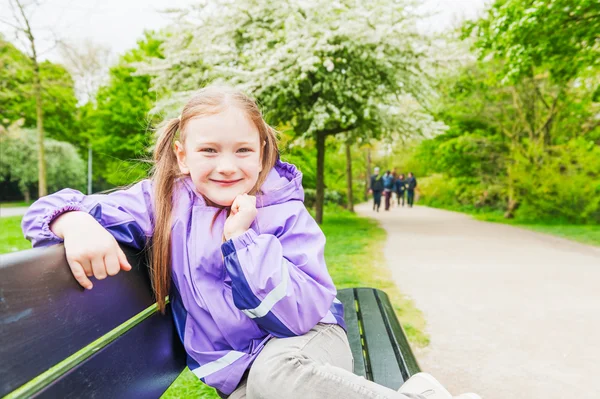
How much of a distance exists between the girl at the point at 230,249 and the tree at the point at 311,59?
8.16m

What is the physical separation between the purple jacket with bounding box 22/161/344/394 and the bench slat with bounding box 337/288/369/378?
1.05 ft

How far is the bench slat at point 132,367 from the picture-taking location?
Answer: 4.02 feet

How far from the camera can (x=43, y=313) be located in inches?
42.8

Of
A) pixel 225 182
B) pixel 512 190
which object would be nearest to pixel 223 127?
pixel 225 182

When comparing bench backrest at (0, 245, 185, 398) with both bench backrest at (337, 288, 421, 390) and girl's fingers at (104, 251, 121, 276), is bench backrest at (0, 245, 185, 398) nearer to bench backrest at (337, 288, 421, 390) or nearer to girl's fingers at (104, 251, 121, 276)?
girl's fingers at (104, 251, 121, 276)

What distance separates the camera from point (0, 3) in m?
13.9

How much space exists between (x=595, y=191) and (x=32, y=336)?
48.2ft

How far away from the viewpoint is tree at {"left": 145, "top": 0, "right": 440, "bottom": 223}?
10.1 m

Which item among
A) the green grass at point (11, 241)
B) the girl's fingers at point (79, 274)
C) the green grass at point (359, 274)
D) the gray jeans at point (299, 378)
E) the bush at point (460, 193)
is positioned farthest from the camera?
the bush at point (460, 193)

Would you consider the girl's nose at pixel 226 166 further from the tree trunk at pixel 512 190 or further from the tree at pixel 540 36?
the tree trunk at pixel 512 190

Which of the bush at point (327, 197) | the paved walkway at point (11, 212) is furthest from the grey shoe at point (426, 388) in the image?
the paved walkway at point (11, 212)

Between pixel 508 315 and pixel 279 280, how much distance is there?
3661mm

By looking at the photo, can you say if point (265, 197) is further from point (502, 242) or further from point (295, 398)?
point (502, 242)

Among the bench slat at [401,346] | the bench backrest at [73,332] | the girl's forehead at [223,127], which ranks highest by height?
the girl's forehead at [223,127]
